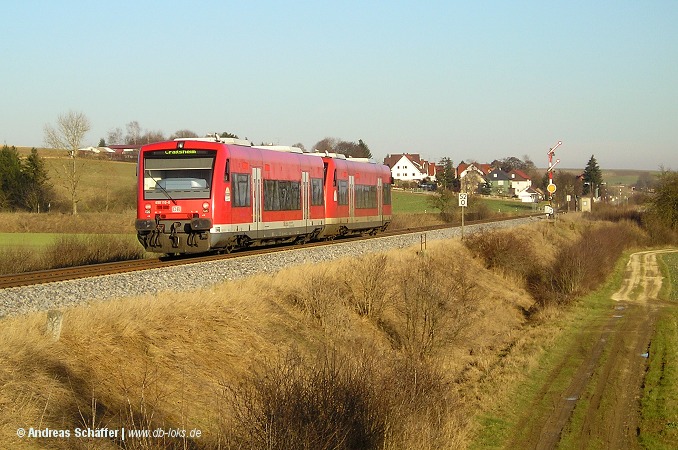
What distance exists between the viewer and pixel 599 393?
64.0 feet

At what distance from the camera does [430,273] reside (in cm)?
2331

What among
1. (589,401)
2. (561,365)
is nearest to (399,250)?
(561,365)

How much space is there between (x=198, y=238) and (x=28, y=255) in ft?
20.5

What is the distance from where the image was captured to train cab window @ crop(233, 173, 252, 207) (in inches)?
932

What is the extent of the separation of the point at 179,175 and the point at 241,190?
7.04ft

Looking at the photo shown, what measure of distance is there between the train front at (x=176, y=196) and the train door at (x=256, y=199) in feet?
8.37

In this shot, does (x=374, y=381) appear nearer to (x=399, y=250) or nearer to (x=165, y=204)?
(x=165, y=204)

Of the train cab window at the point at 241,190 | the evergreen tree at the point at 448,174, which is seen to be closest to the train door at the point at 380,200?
the train cab window at the point at 241,190

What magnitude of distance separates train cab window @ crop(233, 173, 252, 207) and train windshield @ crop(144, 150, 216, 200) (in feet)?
4.06

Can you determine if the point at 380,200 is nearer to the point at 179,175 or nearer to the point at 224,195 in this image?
the point at 224,195

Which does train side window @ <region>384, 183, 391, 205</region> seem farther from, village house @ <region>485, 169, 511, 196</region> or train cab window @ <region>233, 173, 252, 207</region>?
village house @ <region>485, 169, 511, 196</region>

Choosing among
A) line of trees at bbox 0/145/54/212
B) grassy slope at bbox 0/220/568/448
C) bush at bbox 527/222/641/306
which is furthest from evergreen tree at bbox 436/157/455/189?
grassy slope at bbox 0/220/568/448

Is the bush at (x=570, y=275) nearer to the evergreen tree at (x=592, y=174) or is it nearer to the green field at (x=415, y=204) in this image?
the green field at (x=415, y=204)

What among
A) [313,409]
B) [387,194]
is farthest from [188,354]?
[387,194]
